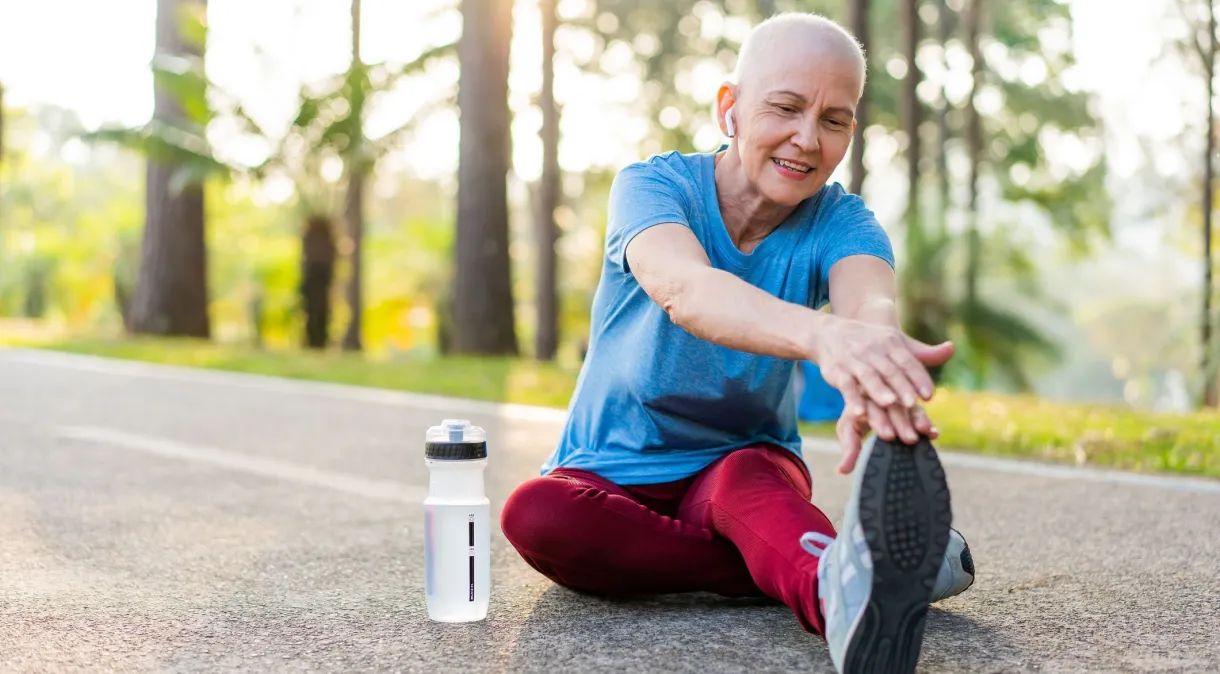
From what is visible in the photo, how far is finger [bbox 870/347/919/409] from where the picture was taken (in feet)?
6.82

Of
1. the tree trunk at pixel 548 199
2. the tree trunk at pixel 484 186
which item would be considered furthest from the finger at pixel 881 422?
the tree trunk at pixel 548 199

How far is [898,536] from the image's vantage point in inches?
82.5

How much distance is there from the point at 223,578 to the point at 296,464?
87.5 inches

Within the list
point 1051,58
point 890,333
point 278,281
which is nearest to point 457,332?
point 890,333

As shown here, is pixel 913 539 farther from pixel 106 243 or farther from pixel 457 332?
pixel 106 243

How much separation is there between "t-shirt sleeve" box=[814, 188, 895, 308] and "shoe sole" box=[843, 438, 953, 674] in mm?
778

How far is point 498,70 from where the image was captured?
506 inches

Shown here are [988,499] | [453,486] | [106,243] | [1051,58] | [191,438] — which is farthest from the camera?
[106,243]

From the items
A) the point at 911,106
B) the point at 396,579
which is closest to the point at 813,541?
the point at 396,579

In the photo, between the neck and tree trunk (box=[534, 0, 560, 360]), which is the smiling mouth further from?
tree trunk (box=[534, 0, 560, 360])

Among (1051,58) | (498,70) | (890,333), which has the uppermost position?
(1051,58)

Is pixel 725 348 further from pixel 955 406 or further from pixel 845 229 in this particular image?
pixel 955 406

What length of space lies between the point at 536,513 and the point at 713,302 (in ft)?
2.27

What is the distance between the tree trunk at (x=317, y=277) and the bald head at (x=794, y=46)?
14479 millimetres
